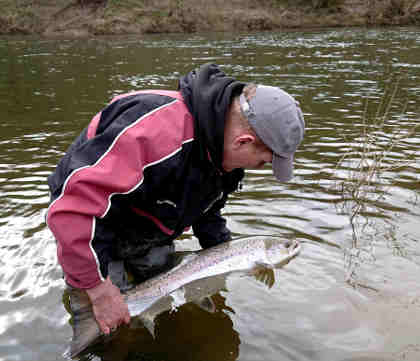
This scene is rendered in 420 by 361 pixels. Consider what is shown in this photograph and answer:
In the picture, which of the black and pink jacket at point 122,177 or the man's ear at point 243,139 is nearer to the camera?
the black and pink jacket at point 122,177

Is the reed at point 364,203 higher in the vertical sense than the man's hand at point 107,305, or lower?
lower

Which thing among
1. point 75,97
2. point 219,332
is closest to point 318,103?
point 75,97

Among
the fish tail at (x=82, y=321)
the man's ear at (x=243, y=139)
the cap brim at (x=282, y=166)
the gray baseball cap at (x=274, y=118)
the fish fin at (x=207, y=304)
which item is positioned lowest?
the fish fin at (x=207, y=304)

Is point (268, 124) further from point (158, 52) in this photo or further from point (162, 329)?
point (158, 52)

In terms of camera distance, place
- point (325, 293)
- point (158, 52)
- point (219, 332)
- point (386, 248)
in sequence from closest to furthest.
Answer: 1. point (219, 332)
2. point (325, 293)
3. point (386, 248)
4. point (158, 52)

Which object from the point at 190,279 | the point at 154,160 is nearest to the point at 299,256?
the point at 190,279

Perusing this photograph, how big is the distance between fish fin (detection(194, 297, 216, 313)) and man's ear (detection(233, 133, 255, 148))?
1.49 meters

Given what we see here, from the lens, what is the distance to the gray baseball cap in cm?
270

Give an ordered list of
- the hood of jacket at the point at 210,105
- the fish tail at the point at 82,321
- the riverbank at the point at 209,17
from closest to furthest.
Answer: the hood of jacket at the point at 210,105 < the fish tail at the point at 82,321 < the riverbank at the point at 209,17

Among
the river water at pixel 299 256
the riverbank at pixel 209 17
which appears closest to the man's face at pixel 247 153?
the river water at pixel 299 256

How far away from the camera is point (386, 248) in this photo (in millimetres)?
4480

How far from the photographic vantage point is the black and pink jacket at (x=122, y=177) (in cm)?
243

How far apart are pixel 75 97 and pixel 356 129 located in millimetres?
7160

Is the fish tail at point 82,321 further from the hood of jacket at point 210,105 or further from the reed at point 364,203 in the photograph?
the reed at point 364,203
